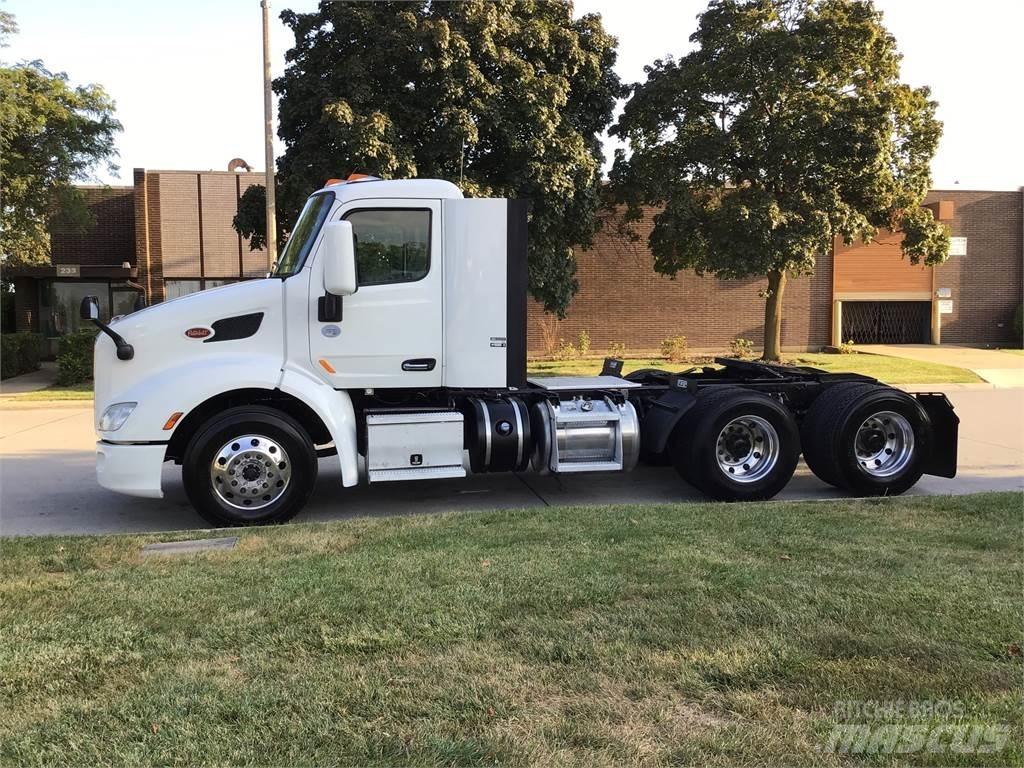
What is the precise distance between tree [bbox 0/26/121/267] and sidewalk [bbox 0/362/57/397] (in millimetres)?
3155

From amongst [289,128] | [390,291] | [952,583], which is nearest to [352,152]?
[289,128]

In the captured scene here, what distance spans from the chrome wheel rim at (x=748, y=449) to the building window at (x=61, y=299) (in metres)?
24.0

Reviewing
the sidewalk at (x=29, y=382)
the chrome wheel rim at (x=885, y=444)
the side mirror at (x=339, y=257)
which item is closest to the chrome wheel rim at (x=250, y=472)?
the side mirror at (x=339, y=257)

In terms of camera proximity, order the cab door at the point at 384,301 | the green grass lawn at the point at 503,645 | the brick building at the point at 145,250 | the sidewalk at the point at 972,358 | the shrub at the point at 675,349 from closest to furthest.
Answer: the green grass lawn at the point at 503,645 < the cab door at the point at 384,301 < the sidewalk at the point at 972,358 < the brick building at the point at 145,250 < the shrub at the point at 675,349

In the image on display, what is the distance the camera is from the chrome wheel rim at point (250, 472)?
6.46 meters

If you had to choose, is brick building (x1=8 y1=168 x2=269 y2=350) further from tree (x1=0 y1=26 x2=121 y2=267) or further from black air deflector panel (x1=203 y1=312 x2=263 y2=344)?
black air deflector panel (x1=203 y1=312 x2=263 y2=344)

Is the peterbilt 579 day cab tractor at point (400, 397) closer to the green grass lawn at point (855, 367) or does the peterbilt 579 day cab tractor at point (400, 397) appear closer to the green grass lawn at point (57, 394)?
the green grass lawn at point (855, 367)

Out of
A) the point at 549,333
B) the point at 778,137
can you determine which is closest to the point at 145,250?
the point at 549,333

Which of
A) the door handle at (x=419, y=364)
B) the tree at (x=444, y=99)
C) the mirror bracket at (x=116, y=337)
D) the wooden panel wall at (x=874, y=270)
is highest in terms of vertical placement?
the tree at (x=444, y=99)

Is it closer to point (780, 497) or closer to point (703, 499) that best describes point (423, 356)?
point (703, 499)

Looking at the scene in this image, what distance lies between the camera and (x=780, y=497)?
7742mm

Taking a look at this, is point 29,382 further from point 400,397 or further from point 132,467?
point 400,397

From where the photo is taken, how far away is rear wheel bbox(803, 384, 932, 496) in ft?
24.8

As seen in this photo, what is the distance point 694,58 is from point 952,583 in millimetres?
17946
